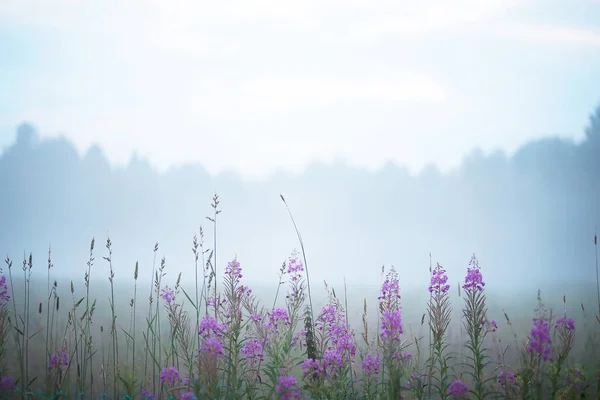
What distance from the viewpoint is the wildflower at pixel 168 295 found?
399 centimetres

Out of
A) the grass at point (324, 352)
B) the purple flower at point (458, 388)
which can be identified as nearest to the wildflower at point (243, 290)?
the grass at point (324, 352)

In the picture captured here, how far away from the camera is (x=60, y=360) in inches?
182

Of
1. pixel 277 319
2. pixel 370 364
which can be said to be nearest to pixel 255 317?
pixel 277 319

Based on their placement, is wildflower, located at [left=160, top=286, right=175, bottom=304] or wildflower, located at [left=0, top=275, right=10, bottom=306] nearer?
wildflower, located at [left=160, top=286, right=175, bottom=304]

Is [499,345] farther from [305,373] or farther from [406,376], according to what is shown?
[305,373]

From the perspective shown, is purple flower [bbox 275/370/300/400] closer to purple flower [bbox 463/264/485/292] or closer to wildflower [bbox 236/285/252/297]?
wildflower [bbox 236/285/252/297]

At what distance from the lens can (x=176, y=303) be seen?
4074 mm

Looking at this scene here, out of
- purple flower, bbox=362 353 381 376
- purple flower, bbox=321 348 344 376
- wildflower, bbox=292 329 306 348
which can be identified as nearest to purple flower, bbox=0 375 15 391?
wildflower, bbox=292 329 306 348

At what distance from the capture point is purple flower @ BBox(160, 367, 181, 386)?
3.52 meters

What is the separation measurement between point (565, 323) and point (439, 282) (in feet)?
3.13

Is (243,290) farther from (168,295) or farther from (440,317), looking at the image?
(440,317)

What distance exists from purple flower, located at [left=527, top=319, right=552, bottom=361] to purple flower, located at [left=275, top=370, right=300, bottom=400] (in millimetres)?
1535

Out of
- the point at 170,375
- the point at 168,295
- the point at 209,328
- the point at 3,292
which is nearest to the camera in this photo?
the point at 170,375

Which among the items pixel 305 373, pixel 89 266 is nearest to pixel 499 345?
pixel 305 373
